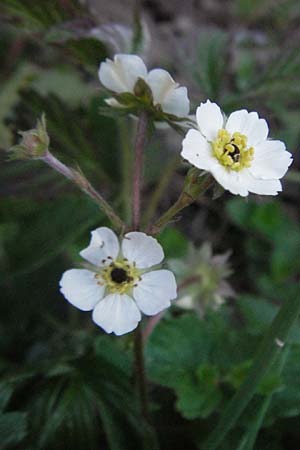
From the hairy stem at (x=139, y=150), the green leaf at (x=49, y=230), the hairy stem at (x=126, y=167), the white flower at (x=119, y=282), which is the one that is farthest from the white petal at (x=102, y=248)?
the hairy stem at (x=126, y=167)

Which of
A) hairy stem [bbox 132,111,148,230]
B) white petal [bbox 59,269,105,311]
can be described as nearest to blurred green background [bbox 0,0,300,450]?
hairy stem [bbox 132,111,148,230]

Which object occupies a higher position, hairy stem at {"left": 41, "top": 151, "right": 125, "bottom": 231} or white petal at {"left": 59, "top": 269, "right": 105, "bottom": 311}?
hairy stem at {"left": 41, "top": 151, "right": 125, "bottom": 231}

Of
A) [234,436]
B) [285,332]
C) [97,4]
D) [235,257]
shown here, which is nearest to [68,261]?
[235,257]

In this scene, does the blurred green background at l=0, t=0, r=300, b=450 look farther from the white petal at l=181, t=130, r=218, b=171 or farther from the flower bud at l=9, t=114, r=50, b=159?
the white petal at l=181, t=130, r=218, b=171

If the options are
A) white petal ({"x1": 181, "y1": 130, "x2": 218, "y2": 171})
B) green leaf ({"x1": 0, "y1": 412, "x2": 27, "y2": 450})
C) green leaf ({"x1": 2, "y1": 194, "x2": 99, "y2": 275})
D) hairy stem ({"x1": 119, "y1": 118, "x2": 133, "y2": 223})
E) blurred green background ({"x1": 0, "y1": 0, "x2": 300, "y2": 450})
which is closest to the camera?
white petal ({"x1": 181, "y1": 130, "x2": 218, "y2": 171})

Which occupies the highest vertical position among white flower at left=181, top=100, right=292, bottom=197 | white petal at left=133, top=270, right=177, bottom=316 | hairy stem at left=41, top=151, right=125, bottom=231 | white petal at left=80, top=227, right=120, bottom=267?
white flower at left=181, top=100, right=292, bottom=197

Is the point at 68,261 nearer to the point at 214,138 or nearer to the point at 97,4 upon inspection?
the point at 214,138

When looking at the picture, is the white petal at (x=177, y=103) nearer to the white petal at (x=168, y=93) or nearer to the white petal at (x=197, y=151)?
the white petal at (x=168, y=93)
